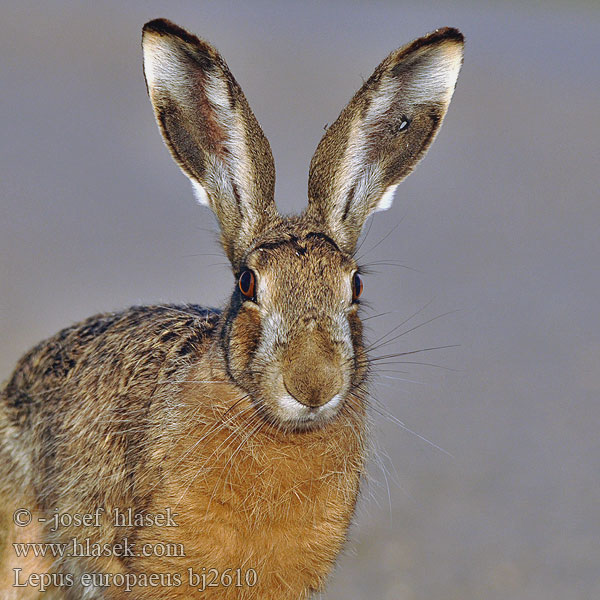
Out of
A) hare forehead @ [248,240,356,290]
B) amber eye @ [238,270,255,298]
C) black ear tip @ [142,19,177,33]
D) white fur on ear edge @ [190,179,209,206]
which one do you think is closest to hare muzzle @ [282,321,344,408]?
hare forehead @ [248,240,356,290]

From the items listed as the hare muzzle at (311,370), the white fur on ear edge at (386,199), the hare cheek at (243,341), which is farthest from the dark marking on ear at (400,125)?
the hare muzzle at (311,370)

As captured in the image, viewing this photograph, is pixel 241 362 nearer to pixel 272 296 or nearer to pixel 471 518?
pixel 272 296

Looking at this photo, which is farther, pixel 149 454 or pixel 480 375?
pixel 480 375

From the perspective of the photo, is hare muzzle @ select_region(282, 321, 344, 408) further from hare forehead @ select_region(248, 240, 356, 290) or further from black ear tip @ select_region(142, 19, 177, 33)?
black ear tip @ select_region(142, 19, 177, 33)

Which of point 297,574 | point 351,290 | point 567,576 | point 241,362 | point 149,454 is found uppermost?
point 351,290

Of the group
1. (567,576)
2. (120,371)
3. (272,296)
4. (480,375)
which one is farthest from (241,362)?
(480,375)

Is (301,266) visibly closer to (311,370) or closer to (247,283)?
(247,283)

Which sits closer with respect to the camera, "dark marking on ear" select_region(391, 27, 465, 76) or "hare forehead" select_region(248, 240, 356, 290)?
"hare forehead" select_region(248, 240, 356, 290)

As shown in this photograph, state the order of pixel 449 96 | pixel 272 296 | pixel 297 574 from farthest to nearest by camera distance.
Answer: pixel 449 96 < pixel 297 574 < pixel 272 296
